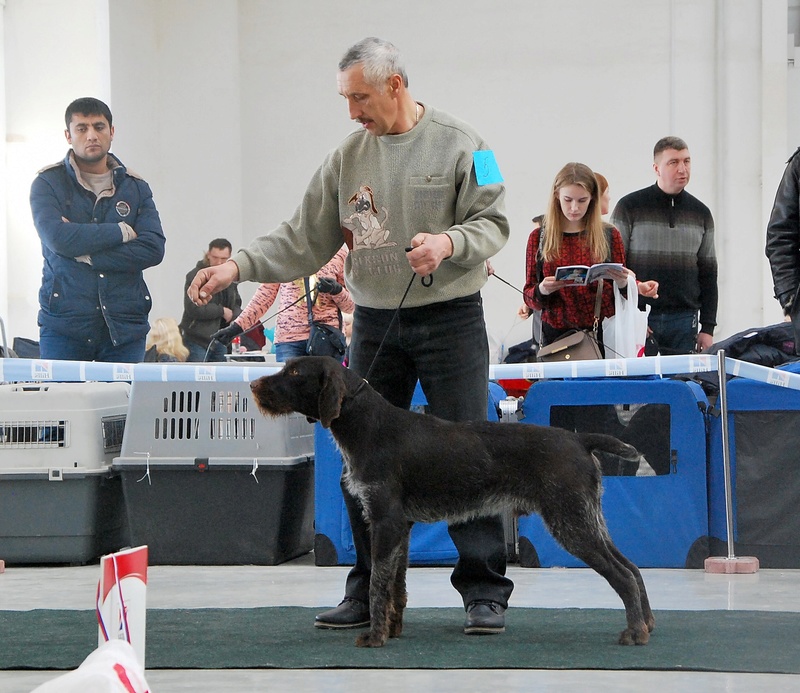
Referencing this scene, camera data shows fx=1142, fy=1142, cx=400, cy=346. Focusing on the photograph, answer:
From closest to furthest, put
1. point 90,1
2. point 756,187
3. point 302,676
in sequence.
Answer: point 302,676 < point 90,1 < point 756,187

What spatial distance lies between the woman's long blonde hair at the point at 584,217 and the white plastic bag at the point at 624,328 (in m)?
0.21

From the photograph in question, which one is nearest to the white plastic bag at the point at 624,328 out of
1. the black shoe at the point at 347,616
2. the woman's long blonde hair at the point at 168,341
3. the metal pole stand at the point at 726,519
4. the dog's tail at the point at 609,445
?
the metal pole stand at the point at 726,519

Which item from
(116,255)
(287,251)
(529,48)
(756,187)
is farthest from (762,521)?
(529,48)

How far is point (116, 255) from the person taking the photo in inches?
183

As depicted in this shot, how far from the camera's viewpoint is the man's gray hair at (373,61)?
2906 millimetres

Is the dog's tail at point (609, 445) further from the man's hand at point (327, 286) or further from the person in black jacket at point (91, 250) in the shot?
the man's hand at point (327, 286)

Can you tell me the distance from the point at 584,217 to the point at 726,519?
136 centimetres

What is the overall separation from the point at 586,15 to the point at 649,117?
1.24m

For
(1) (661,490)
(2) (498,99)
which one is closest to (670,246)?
(1) (661,490)

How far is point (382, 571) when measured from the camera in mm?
2832

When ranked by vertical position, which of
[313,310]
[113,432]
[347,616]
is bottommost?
[347,616]

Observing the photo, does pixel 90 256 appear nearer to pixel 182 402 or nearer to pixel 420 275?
pixel 182 402

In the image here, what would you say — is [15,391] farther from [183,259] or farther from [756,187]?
[756,187]

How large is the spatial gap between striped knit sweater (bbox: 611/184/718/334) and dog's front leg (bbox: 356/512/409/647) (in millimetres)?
2947
